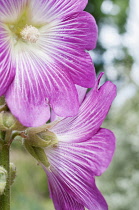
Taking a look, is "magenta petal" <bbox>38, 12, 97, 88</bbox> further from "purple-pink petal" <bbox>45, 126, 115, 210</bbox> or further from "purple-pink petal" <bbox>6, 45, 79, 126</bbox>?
"purple-pink petal" <bbox>45, 126, 115, 210</bbox>

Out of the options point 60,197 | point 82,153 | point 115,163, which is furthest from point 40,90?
point 115,163

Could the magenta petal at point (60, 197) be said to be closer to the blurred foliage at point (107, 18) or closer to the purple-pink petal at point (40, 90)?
the purple-pink petal at point (40, 90)

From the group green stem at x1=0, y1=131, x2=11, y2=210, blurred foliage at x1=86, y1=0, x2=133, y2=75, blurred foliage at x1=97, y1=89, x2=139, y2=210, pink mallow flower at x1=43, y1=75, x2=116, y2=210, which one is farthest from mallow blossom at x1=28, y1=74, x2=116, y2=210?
blurred foliage at x1=86, y1=0, x2=133, y2=75

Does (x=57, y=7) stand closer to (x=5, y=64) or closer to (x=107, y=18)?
(x=5, y=64)

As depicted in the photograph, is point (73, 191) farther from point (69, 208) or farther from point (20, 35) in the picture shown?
point (20, 35)

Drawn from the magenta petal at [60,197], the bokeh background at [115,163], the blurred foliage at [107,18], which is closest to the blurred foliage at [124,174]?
the bokeh background at [115,163]

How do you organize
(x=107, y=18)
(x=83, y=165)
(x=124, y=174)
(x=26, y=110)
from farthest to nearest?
1. (x=107, y=18)
2. (x=124, y=174)
3. (x=83, y=165)
4. (x=26, y=110)

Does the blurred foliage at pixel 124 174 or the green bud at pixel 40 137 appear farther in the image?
the blurred foliage at pixel 124 174
